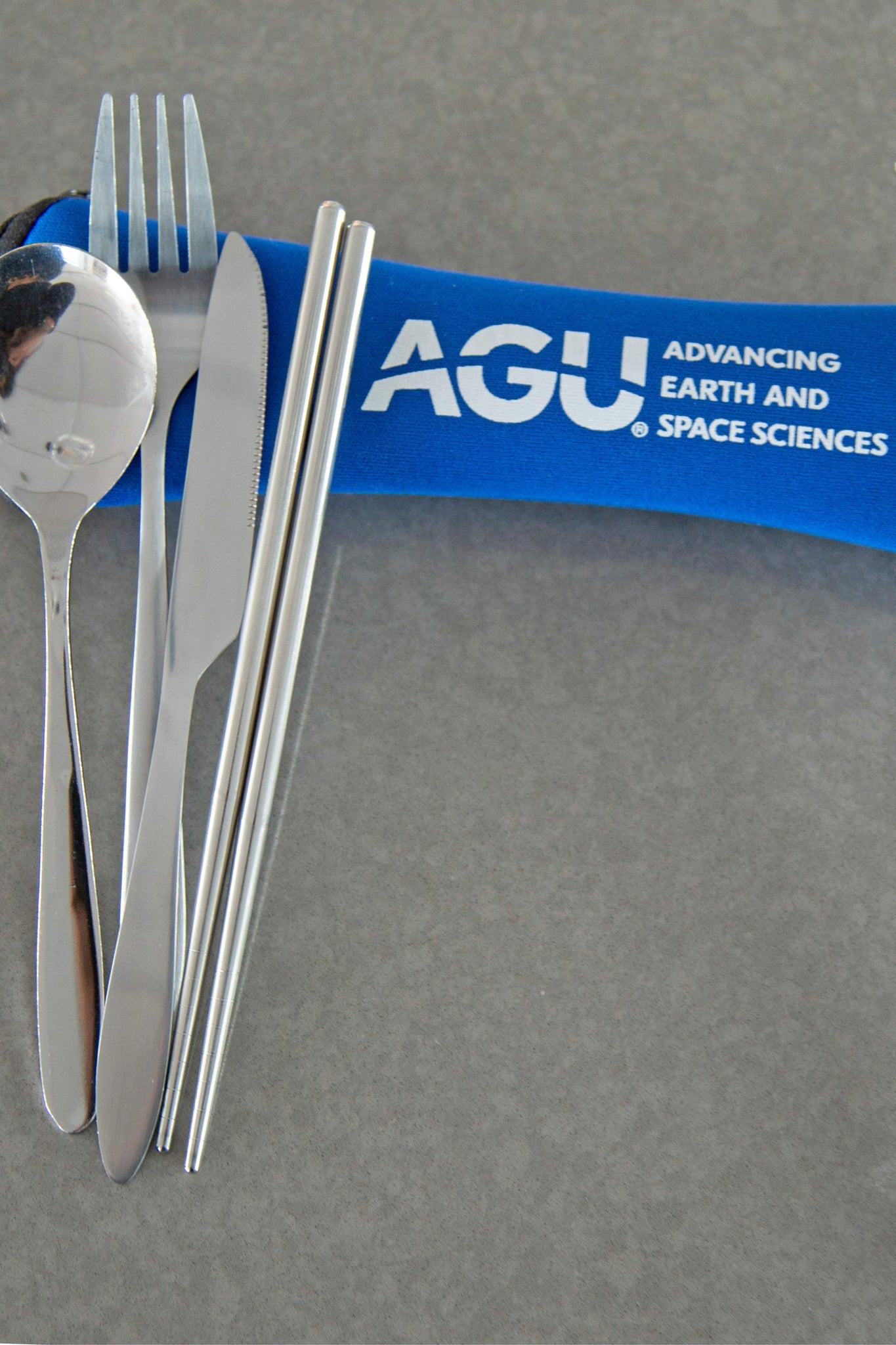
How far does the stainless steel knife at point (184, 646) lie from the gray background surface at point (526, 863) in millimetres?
29

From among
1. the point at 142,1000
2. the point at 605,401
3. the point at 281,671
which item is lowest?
the point at 142,1000

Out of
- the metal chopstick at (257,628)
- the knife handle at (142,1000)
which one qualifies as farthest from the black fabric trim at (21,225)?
the knife handle at (142,1000)

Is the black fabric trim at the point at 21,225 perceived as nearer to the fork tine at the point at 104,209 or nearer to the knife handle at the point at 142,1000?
the fork tine at the point at 104,209

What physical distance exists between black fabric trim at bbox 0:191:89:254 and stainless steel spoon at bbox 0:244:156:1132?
32 millimetres

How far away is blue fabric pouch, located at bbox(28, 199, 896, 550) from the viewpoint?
0.39 m

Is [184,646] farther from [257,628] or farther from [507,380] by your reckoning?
[507,380]

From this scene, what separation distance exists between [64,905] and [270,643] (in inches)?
4.6

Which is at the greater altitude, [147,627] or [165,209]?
[165,209]

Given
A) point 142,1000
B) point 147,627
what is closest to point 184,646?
point 147,627

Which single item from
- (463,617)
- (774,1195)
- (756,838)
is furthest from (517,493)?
(774,1195)

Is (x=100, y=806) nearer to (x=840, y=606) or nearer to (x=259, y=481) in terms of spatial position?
(x=259, y=481)

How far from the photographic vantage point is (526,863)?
37 cm

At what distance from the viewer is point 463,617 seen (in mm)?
406

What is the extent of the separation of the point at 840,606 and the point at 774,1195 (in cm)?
23
